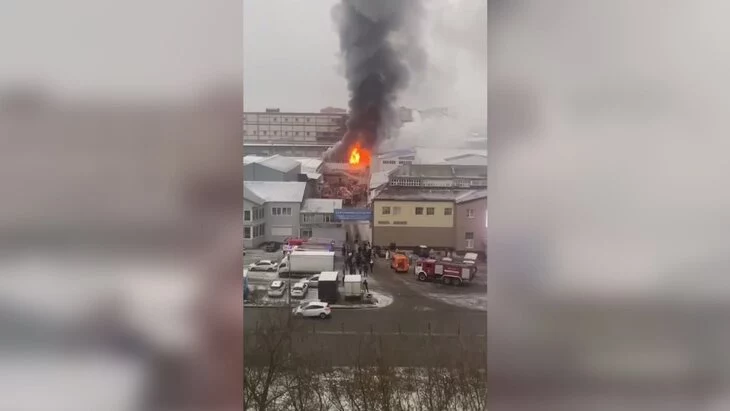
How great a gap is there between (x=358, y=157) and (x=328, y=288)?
34cm

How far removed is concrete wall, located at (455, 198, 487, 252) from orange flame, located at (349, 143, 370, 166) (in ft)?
0.85

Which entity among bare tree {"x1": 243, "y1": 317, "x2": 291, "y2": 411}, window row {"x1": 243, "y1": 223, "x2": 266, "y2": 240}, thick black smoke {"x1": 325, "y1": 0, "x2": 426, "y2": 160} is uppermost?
thick black smoke {"x1": 325, "y1": 0, "x2": 426, "y2": 160}

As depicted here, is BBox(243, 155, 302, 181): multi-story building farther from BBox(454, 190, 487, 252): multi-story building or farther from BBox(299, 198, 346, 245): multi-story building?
BBox(454, 190, 487, 252): multi-story building

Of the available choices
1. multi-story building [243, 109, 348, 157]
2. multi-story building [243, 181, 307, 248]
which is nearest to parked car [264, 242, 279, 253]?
multi-story building [243, 181, 307, 248]

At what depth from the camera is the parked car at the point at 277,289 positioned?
1280 mm

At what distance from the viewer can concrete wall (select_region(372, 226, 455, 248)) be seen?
51.0 inches

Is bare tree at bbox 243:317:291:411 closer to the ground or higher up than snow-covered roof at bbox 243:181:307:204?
closer to the ground

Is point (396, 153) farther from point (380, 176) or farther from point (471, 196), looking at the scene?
point (471, 196)
